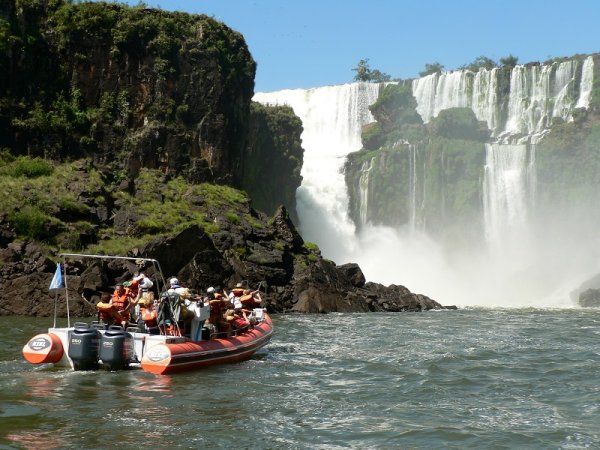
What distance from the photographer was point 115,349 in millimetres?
18531

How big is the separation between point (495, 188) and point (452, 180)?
177 inches

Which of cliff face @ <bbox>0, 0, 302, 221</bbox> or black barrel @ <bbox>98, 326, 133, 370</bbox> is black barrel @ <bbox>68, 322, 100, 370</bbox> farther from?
cliff face @ <bbox>0, 0, 302, 221</bbox>

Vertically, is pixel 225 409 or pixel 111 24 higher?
pixel 111 24

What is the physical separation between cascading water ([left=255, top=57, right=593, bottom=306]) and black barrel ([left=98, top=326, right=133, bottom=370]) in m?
33.8

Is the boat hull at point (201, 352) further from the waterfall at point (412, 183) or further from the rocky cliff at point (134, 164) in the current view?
the waterfall at point (412, 183)

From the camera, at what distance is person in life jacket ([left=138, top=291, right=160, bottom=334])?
1983cm

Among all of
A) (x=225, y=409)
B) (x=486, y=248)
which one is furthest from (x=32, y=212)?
(x=486, y=248)

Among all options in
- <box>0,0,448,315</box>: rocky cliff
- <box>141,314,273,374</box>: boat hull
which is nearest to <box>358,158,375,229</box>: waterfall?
<box>0,0,448,315</box>: rocky cliff

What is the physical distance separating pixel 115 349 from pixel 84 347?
0.66 metres

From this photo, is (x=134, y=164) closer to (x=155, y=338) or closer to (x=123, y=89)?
(x=123, y=89)

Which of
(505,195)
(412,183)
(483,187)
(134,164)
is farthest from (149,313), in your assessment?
(412,183)

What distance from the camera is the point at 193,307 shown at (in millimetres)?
20422

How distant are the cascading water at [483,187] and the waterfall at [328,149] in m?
0.09

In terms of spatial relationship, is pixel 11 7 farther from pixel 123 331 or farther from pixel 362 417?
pixel 362 417
